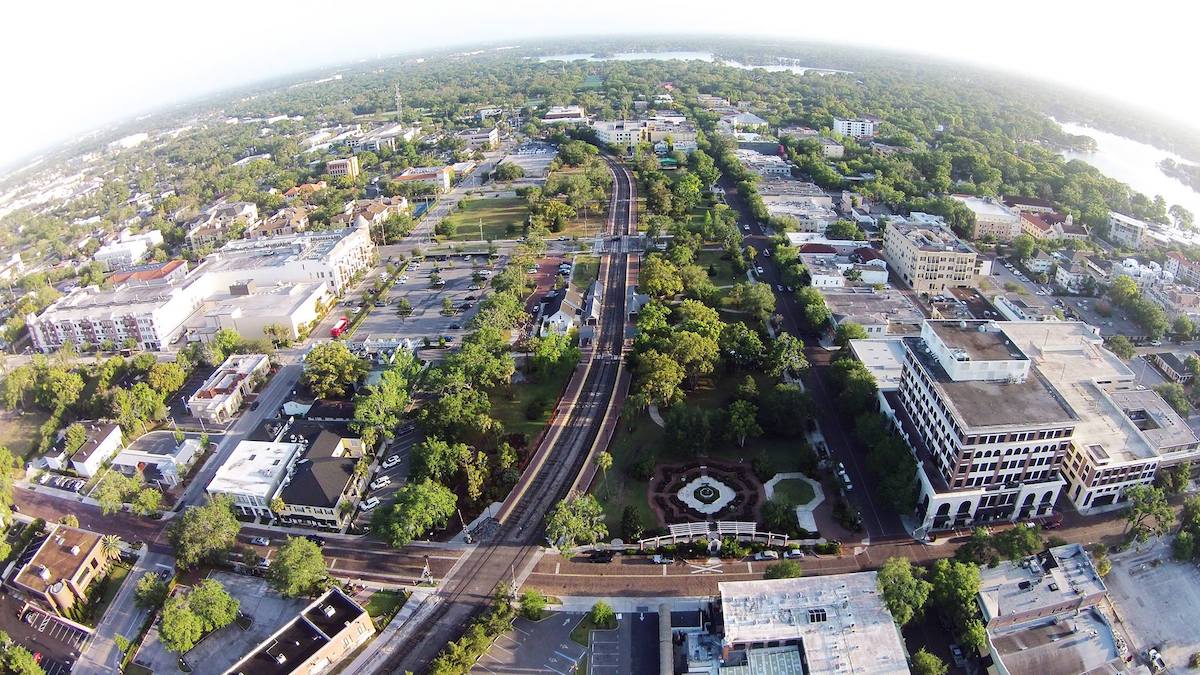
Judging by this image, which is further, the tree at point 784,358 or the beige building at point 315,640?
the tree at point 784,358

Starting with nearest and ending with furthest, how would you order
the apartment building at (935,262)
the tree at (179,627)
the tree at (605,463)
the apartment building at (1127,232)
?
the tree at (179,627), the tree at (605,463), the apartment building at (935,262), the apartment building at (1127,232)

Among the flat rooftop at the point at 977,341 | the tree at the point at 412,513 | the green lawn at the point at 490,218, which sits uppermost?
the flat rooftop at the point at 977,341

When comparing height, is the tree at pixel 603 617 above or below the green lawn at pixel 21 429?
above

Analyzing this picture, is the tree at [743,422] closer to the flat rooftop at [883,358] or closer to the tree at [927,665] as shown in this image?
the flat rooftop at [883,358]

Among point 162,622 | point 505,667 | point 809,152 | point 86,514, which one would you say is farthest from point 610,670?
point 809,152

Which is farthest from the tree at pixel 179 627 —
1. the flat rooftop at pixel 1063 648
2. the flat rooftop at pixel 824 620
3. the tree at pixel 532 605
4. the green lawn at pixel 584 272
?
the green lawn at pixel 584 272

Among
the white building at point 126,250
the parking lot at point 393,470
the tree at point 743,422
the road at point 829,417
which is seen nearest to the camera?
the road at point 829,417

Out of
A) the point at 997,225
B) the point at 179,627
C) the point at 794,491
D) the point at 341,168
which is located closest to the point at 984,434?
the point at 794,491
